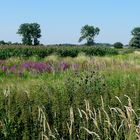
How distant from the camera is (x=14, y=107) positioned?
22.3 feet

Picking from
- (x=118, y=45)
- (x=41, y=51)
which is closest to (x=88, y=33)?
(x=118, y=45)

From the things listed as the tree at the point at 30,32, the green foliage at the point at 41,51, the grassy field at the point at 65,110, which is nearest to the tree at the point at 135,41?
the tree at the point at 30,32

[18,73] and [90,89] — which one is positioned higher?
[90,89]

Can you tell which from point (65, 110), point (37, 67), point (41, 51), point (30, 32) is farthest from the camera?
point (30, 32)

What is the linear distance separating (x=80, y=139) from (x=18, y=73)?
42.2 ft

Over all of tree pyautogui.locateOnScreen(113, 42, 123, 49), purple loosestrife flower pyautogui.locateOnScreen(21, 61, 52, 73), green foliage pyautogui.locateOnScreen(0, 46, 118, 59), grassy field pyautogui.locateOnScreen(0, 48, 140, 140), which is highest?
grassy field pyautogui.locateOnScreen(0, 48, 140, 140)

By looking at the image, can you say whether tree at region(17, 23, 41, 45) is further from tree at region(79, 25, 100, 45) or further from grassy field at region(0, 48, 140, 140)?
grassy field at region(0, 48, 140, 140)

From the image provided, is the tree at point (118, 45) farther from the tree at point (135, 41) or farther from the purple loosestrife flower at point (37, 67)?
the purple loosestrife flower at point (37, 67)

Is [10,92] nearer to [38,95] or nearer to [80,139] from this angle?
[38,95]

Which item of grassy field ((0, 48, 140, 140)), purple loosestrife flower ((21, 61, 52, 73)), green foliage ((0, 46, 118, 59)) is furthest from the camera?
green foliage ((0, 46, 118, 59))

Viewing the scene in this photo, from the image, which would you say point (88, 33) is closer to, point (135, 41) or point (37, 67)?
point (135, 41)

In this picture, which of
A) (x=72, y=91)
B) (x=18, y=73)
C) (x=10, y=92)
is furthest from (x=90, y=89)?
(x=18, y=73)

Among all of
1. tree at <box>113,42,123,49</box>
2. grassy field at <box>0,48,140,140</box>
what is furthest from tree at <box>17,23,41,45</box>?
grassy field at <box>0,48,140,140</box>

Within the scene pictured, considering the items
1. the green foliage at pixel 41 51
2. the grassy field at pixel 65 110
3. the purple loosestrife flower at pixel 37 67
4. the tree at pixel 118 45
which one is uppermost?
the grassy field at pixel 65 110
